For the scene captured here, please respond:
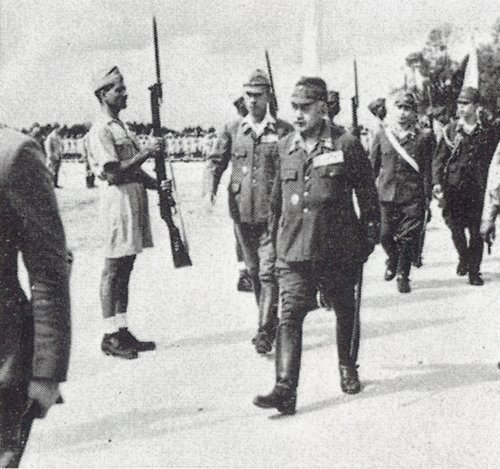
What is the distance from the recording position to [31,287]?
2795 mm

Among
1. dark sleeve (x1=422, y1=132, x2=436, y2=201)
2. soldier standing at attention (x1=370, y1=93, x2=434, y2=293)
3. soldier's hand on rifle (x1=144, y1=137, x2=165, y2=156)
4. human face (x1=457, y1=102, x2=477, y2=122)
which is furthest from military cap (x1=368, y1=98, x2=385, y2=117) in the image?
soldier's hand on rifle (x1=144, y1=137, x2=165, y2=156)

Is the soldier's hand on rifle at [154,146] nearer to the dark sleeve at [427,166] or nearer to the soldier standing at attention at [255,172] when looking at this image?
the soldier standing at attention at [255,172]

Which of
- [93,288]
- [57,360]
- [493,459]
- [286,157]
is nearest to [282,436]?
[493,459]

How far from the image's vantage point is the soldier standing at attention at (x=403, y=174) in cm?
1080

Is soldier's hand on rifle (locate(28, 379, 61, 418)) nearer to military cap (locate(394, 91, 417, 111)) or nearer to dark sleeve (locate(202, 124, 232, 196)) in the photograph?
dark sleeve (locate(202, 124, 232, 196))

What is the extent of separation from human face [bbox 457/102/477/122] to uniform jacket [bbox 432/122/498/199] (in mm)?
139

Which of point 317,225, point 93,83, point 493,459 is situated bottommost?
point 493,459

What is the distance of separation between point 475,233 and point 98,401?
5722 millimetres

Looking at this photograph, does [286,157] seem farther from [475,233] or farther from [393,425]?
[475,233]

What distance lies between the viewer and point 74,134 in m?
65.1

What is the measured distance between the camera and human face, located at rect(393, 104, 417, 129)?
35.8ft

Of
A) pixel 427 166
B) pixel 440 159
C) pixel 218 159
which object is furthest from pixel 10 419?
pixel 440 159

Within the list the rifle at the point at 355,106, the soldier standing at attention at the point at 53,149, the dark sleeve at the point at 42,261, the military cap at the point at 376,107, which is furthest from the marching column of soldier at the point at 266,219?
the soldier standing at attention at the point at 53,149

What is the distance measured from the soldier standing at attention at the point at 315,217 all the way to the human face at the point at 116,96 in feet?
5.17
